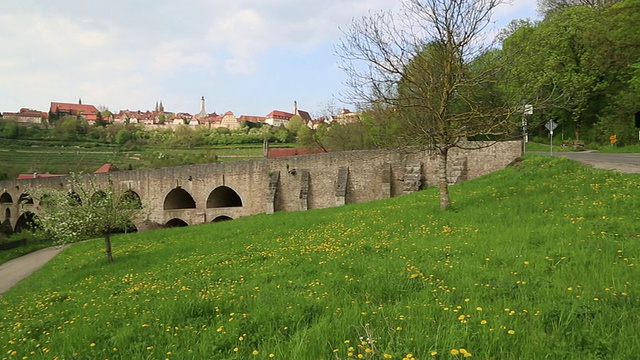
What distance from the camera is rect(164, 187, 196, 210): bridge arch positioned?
110ft

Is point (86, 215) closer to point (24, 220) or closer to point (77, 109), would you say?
point (24, 220)

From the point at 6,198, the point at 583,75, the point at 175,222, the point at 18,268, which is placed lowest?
the point at 18,268

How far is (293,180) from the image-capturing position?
92.3ft

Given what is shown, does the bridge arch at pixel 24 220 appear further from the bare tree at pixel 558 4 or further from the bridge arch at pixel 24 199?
the bare tree at pixel 558 4

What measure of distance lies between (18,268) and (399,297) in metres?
24.1

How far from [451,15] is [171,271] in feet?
36.0

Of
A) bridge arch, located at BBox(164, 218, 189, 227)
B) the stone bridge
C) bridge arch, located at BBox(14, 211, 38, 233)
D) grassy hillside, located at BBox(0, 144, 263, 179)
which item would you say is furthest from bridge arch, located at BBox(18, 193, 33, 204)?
bridge arch, located at BBox(164, 218, 189, 227)

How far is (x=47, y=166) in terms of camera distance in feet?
250

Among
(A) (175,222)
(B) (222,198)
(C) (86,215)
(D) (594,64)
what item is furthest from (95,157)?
(D) (594,64)

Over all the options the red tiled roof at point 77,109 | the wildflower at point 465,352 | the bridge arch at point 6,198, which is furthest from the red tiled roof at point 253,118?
the wildflower at point 465,352

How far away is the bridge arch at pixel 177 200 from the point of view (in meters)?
33.6

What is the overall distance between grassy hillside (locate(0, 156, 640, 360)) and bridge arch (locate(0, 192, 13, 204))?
4735cm

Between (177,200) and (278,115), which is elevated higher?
(278,115)

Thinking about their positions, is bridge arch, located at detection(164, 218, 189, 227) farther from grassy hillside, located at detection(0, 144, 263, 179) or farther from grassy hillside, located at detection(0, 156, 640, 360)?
grassy hillside, located at detection(0, 144, 263, 179)
